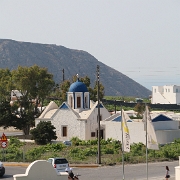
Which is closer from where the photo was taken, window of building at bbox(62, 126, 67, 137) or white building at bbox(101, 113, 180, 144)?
white building at bbox(101, 113, 180, 144)

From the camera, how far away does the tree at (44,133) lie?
Answer: 56.3m

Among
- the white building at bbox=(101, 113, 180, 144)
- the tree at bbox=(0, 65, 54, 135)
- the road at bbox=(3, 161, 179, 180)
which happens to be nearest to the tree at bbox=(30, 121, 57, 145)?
the white building at bbox=(101, 113, 180, 144)

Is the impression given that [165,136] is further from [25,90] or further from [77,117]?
[25,90]

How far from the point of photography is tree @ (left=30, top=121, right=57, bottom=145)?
5631 cm

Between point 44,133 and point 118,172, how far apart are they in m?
21.5

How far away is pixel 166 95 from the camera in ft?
539

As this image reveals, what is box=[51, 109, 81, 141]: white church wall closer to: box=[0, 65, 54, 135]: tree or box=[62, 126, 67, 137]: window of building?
box=[62, 126, 67, 137]: window of building

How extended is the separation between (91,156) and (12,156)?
243 inches

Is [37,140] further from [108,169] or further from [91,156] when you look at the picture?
[108,169]

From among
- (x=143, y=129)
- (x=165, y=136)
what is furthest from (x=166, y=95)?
(x=143, y=129)

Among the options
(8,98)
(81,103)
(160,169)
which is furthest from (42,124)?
(160,169)

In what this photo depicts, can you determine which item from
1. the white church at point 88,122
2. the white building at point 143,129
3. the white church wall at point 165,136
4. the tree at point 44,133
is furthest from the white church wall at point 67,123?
the white church wall at point 165,136

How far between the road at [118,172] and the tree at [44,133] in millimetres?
15805

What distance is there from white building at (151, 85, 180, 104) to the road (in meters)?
118
